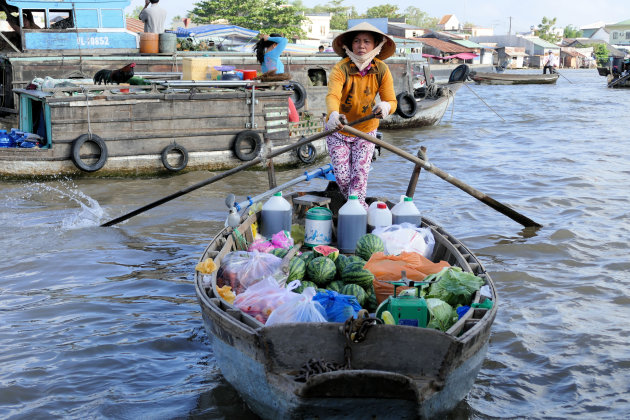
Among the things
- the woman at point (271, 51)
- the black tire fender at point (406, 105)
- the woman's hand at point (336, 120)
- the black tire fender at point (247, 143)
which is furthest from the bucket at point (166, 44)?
the woman's hand at point (336, 120)

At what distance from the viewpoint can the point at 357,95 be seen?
5688 millimetres

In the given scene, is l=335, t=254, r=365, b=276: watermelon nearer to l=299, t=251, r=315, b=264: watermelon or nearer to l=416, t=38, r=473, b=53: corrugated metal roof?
l=299, t=251, r=315, b=264: watermelon

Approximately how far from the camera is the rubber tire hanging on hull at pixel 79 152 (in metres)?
9.98

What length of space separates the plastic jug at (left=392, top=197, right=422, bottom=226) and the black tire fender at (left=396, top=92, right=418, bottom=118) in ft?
40.9

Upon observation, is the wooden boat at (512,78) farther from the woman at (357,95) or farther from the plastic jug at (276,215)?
the plastic jug at (276,215)

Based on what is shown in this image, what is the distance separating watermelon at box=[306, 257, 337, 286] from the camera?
4426 millimetres

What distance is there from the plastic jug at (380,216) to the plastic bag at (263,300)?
5.45 ft

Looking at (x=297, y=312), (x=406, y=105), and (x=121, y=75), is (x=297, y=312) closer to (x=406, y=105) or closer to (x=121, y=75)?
(x=121, y=75)

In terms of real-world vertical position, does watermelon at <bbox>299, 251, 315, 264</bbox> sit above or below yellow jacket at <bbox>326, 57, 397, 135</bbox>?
below

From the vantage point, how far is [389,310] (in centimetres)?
352

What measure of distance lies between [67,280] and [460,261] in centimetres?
379

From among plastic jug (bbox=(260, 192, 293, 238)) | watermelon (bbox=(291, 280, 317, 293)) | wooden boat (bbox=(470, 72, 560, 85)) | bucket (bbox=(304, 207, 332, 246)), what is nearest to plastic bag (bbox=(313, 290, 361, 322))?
watermelon (bbox=(291, 280, 317, 293))

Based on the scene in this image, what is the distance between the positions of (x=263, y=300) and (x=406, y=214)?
209 cm

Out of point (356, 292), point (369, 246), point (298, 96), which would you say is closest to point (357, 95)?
point (369, 246)
